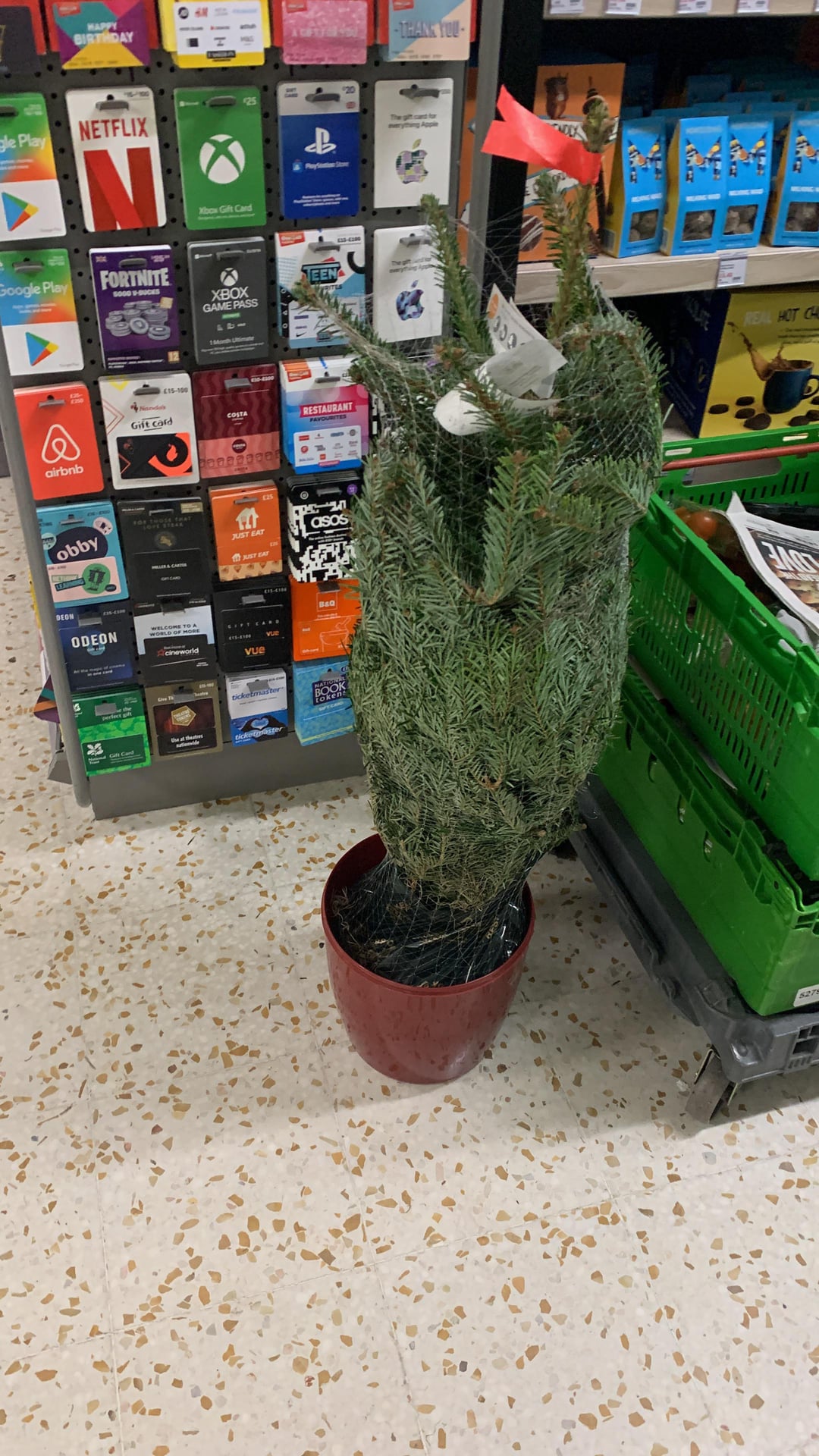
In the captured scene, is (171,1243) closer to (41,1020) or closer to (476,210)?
(41,1020)

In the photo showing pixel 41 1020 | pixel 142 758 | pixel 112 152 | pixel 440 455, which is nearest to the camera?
pixel 440 455

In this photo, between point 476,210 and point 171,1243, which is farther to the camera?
point 476,210

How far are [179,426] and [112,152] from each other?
399 millimetres

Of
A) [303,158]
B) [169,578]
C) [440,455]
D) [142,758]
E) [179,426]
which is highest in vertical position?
[303,158]

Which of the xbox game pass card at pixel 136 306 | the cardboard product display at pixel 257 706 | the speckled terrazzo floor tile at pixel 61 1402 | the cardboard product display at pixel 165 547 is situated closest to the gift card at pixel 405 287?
the xbox game pass card at pixel 136 306

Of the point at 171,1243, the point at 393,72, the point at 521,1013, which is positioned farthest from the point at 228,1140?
Result: the point at 393,72

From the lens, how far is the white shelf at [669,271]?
1.96 metres

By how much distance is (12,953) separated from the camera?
1.94 m

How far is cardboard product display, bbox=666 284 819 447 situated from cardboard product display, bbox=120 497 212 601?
1.17 metres

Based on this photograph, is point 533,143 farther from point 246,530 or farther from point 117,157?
point 246,530

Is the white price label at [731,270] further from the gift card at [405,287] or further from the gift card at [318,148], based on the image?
the gift card at [318,148]

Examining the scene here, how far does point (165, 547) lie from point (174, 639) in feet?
0.61

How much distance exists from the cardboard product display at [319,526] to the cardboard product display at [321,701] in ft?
0.67

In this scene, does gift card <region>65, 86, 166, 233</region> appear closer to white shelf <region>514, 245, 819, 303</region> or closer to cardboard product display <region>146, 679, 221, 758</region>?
white shelf <region>514, 245, 819, 303</region>
